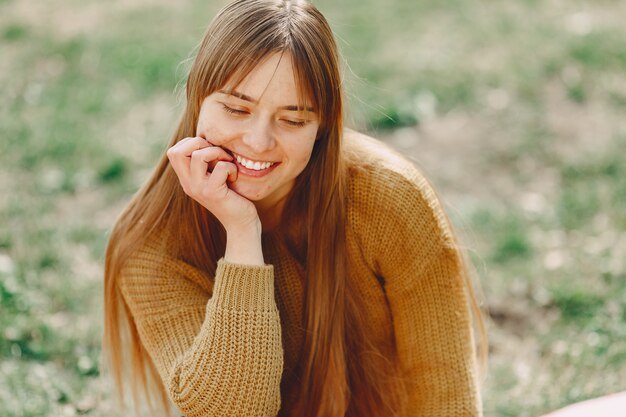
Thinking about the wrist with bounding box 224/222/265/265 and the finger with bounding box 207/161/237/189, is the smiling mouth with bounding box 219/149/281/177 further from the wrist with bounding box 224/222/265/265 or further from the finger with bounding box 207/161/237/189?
the wrist with bounding box 224/222/265/265

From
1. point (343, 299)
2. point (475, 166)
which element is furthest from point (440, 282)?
point (475, 166)

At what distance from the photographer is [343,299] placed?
253cm

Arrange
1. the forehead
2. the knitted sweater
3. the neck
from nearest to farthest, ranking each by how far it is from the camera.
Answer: the forehead → the knitted sweater → the neck

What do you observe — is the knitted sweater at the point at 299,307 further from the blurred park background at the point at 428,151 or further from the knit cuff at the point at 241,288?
the blurred park background at the point at 428,151

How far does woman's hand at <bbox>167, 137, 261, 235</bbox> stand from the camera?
2301 millimetres

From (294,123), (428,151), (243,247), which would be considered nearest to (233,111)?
(294,123)

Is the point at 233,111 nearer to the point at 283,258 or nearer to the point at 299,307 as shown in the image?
the point at 283,258

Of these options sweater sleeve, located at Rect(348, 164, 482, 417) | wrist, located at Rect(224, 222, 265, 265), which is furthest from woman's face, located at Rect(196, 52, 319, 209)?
sweater sleeve, located at Rect(348, 164, 482, 417)

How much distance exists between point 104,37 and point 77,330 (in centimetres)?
307

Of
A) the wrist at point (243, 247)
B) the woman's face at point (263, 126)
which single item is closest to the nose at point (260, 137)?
the woman's face at point (263, 126)

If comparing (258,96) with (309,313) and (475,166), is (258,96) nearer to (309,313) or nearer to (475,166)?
(309,313)

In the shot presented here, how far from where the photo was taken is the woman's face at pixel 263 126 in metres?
2.20

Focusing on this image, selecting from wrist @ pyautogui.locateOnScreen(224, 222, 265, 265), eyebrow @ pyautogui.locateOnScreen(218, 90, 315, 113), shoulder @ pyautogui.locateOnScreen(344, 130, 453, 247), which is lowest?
wrist @ pyautogui.locateOnScreen(224, 222, 265, 265)

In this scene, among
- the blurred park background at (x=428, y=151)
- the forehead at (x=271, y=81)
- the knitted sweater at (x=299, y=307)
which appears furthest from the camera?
the blurred park background at (x=428, y=151)
